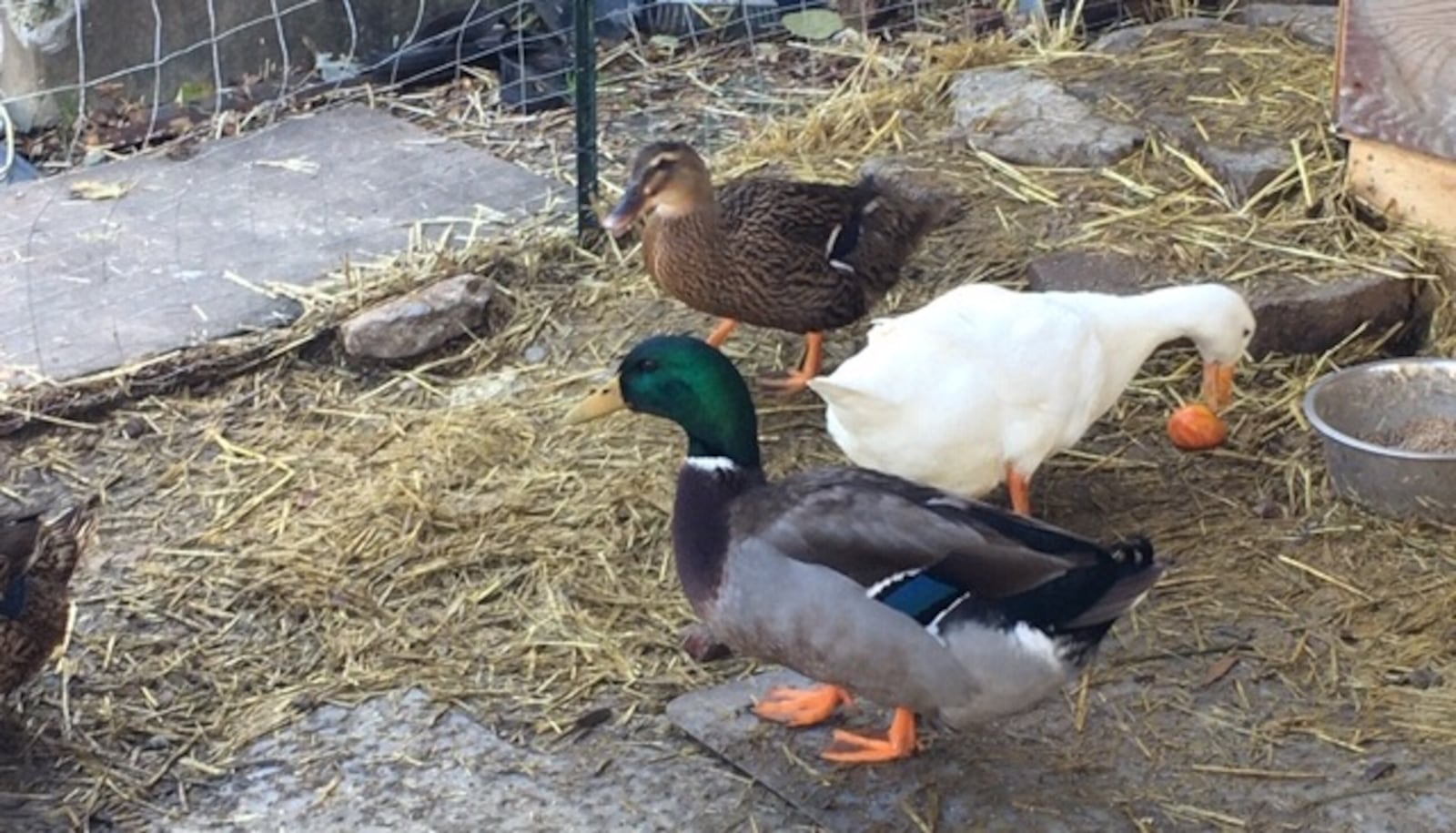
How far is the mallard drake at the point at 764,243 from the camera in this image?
16.5ft

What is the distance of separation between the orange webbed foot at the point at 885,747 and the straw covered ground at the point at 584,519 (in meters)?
0.38

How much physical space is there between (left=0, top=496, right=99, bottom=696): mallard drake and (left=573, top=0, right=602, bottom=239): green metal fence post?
222 centimetres

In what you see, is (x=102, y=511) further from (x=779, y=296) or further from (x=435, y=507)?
(x=779, y=296)

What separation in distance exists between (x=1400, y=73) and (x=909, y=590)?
2498 millimetres

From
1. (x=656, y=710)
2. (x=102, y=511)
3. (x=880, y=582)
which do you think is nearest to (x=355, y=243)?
(x=102, y=511)

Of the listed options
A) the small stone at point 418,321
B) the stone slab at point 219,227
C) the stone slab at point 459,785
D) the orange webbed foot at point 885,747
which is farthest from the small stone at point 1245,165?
the stone slab at point 459,785

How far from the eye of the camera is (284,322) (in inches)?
221

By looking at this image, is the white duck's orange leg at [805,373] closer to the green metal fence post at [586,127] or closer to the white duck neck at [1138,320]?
the white duck neck at [1138,320]

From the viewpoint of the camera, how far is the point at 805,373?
5227 mm

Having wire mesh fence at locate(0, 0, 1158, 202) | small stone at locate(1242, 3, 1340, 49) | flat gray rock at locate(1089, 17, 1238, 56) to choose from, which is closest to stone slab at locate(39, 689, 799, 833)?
wire mesh fence at locate(0, 0, 1158, 202)

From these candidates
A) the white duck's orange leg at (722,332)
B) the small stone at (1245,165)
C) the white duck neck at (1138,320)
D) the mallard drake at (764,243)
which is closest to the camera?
the white duck neck at (1138,320)

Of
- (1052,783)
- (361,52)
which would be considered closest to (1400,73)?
(1052,783)

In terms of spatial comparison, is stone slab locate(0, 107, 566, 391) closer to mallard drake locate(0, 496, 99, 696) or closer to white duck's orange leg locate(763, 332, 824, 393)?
white duck's orange leg locate(763, 332, 824, 393)

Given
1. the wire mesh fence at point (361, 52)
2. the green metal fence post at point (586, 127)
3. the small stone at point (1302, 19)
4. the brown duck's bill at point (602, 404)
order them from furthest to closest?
the wire mesh fence at point (361, 52), the small stone at point (1302, 19), the green metal fence post at point (586, 127), the brown duck's bill at point (602, 404)
